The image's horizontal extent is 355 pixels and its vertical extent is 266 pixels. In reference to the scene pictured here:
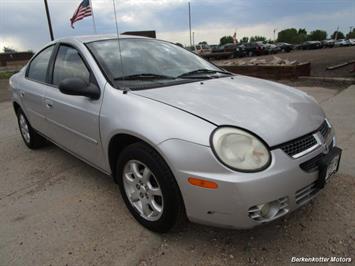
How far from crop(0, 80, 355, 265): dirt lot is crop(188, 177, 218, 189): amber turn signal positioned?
58 cm

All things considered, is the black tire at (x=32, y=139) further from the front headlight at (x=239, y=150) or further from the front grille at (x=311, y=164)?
the front grille at (x=311, y=164)

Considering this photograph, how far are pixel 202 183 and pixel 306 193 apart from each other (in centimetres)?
73

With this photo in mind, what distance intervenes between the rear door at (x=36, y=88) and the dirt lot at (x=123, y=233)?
822 millimetres

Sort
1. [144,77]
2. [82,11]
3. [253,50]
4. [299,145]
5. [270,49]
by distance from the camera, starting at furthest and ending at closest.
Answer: [270,49] < [253,50] < [82,11] < [144,77] < [299,145]

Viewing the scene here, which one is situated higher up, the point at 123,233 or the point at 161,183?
the point at 161,183

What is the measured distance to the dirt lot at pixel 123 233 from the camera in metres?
2.12

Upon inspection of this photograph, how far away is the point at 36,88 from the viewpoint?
12.0 feet

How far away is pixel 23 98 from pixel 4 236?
2147 millimetres

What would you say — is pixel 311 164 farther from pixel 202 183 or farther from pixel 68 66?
pixel 68 66

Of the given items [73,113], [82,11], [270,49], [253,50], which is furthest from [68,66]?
[270,49]

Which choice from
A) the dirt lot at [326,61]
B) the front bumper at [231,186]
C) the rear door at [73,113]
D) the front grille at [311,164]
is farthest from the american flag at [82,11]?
the front grille at [311,164]

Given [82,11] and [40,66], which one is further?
[82,11]

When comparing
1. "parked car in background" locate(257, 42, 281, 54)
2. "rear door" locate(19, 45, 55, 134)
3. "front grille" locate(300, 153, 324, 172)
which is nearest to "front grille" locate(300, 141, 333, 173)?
"front grille" locate(300, 153, 324, 172)

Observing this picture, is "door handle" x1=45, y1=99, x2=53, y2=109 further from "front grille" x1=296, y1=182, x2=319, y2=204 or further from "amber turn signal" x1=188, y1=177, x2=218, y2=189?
"front grille" x1=296, y1=182, x2=319, y2=204
